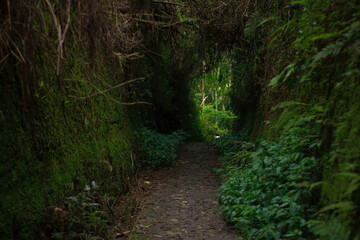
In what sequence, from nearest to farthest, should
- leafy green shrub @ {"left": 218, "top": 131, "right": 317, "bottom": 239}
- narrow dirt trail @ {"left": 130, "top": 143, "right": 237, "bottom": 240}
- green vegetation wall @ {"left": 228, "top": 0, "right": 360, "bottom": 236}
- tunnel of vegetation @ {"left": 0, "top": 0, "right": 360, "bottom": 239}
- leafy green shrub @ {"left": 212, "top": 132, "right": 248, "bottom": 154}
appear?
green vegetation wall @ {"left": 228, "top": 0, "right": 360, "bottom": 236} < tunnel of vegetation @ {"left": 0, "top": 0, "right": 360, "bottom": 239} < leafy green shrub @ {"left": 218, "top": 131, "right": 317, "bottom": 239} < narrow dirt trail @ {"left": 130, "top": 143, "right": 237, "bottom": 240} < leafy green shrub @ {"left": 212, "top": 132, "right": 248, "bottom": 154}

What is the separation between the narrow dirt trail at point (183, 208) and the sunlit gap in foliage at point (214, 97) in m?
4.24

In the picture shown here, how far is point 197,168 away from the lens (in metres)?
8.48

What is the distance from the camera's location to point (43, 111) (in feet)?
10.4

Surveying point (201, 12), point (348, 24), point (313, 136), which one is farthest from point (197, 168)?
point (348, 24)

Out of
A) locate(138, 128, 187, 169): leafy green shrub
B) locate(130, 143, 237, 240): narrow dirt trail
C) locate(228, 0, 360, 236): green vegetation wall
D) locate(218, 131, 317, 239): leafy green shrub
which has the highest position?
locate(228, 0, 360, 236): green vegetation wall

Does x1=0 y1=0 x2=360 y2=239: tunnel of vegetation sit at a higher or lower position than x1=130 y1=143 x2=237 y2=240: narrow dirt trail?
higher

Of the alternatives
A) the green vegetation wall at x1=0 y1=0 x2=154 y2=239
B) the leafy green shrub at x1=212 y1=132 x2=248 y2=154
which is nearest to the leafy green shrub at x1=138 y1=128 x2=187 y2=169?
the leafy green shrub at x1=212 y1=132 x2=248 y2=154

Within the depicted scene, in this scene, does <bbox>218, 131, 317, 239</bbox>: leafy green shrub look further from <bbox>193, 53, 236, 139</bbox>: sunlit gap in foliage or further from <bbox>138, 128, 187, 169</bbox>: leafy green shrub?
<bbox>193, 53, 236, 139</bbox>: sunlit gap in foliage

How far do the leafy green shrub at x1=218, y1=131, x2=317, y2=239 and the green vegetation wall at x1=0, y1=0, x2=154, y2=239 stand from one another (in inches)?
81.6

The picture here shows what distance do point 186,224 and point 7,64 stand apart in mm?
3369

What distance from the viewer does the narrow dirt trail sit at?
4.09 meters

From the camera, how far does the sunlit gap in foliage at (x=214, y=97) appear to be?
10.9 m

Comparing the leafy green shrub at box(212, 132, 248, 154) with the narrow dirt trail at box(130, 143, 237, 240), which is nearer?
the narrow dirt trail at box(130, 143, 237, 240)

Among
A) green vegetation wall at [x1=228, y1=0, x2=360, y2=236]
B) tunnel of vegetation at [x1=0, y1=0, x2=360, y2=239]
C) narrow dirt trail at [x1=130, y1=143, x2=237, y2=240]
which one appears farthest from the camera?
narrow dirt trail at [x1=130, y1=143, x2=237, y2=240]
